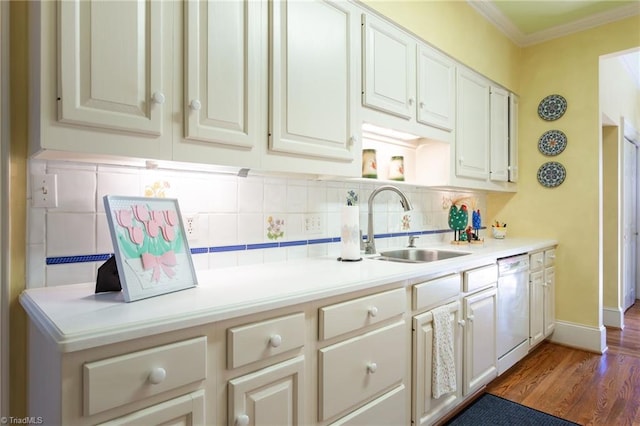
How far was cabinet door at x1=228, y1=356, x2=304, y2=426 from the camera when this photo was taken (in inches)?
42.1

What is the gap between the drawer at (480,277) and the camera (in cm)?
206

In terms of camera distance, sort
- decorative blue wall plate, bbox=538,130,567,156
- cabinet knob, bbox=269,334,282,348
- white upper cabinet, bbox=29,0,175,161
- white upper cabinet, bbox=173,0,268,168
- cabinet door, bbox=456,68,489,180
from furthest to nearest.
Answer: decorative blue wall plate, bbox=538,130,567,156 < cabinet door, bbox=456,68,489,180 < white upper cabinet, bbox=173,0,268,168 < cabinet knob, bbox=269,334,282,348 < white upper cabinet, bbox=29,0,175,161

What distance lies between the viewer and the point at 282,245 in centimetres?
190

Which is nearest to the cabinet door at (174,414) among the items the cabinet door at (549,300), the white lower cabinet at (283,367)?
the white lower cabinet at (283,367)

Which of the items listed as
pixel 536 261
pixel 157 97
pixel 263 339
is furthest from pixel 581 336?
pixel 157 97

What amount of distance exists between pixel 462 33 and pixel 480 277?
69.4 inches

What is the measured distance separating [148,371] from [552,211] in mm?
3470

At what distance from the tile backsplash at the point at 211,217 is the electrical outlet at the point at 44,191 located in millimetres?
17

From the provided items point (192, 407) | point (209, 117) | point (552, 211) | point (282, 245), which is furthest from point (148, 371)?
point (552, 211)

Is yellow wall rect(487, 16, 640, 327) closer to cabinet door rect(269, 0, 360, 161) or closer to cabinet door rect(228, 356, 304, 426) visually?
cabinet door rect(269, 0, 360, 161)

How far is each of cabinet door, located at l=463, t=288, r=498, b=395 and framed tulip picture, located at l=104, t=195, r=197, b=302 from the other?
5.06 feet

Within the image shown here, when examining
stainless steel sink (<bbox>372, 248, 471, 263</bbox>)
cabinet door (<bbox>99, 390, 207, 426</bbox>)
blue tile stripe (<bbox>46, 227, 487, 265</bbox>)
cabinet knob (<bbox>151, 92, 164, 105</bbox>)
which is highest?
cabinet knob (<bbox>151, 92, 164, 105</bbox>)

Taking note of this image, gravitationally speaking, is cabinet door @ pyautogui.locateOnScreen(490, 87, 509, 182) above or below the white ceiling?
below

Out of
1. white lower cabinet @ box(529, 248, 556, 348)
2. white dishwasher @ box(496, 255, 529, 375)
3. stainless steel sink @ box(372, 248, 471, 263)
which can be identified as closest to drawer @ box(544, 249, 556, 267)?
white lower cabinet @ box(529, 248, 556, 348)
